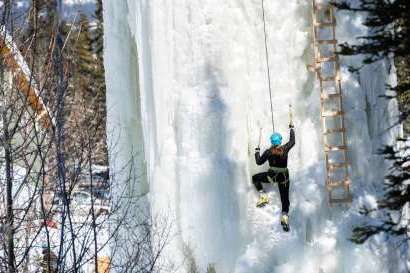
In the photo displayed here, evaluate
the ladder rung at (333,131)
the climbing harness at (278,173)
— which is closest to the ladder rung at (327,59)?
the ladder rung at (333,131)

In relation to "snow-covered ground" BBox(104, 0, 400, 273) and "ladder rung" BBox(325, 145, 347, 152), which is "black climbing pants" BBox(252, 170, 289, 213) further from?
"ladder rung" BBox(325, 145, 347, 152)

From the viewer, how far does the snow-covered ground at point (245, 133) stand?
11.9 m

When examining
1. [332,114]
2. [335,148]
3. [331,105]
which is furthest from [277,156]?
[331,105]

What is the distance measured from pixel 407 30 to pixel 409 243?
519cm

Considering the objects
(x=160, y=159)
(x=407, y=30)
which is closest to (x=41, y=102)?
(x=160, y=159)

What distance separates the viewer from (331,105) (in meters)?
12.1

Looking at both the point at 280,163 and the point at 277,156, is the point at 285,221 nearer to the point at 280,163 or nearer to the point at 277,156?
the point at 280,163

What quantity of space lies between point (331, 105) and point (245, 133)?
128cm

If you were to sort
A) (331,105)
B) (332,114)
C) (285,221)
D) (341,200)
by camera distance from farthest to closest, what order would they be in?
(331,105)
(332,114)
(341,200)
(285,221)

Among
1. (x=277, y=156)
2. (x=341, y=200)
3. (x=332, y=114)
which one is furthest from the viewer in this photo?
(x=332, y=114)

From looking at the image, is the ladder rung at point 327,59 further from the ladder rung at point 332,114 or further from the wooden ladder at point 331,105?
the ladder rung at point 332,114

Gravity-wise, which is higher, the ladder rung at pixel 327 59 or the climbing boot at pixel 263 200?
the ladder rung at pixel 327 59

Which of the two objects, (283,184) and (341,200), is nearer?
(283,184)

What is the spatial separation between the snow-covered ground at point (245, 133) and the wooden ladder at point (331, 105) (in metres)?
0.12
